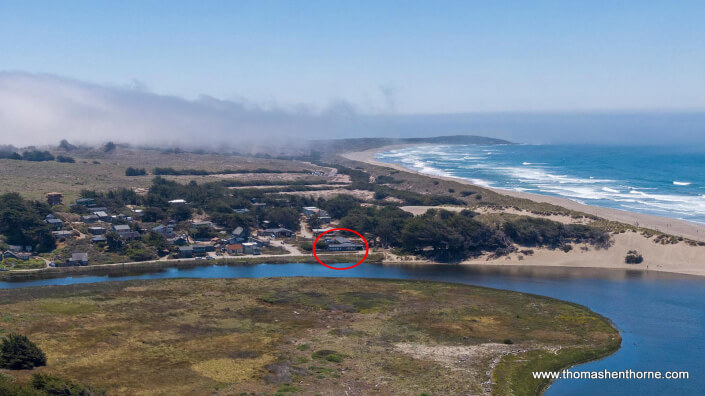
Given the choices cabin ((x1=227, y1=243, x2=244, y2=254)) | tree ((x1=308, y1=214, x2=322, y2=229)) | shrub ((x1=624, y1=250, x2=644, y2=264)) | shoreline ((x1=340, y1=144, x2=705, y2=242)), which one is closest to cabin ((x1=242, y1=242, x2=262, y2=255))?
cabin ((x1=227, y1=243, x2=244, y2=254))

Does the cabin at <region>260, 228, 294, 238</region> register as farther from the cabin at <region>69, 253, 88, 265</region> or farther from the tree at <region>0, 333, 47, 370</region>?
the tree at <region>0, 333, 47, 370</region>

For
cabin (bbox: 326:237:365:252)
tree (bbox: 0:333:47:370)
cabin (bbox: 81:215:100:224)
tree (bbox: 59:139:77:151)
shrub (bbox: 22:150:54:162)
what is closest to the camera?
tree (bbox: 0:333:47:370)

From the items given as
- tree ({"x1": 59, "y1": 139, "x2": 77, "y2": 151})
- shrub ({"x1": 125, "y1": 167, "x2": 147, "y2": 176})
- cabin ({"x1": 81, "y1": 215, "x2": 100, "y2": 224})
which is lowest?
cabin ({"x1": 81, "y1": 215, "x2": 100, "y2": 224})

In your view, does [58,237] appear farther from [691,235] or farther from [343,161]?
[343,161]

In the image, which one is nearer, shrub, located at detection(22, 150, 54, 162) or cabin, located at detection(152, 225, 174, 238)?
cabin, located at detection(152, 225, 174, 238)

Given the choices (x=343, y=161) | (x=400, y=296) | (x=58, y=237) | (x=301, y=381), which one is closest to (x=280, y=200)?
(x=58, y=237)

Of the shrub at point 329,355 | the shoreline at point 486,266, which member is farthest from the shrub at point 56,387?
the shoreline at point 486,266

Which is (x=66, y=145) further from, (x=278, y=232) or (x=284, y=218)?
(x=278, y=232)
